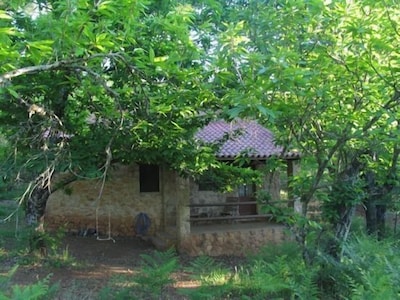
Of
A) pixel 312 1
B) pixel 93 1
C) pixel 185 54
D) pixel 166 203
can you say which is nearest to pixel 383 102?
pixel 312 1

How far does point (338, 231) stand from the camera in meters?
6.33

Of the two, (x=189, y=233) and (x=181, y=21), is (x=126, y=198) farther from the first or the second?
(x=181, y=21)

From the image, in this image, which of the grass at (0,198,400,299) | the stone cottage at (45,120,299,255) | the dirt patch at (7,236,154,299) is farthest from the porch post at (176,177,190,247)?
the grass at (0,198,400,299)

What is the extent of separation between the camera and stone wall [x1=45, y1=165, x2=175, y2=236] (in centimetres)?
1404

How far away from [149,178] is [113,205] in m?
1.47

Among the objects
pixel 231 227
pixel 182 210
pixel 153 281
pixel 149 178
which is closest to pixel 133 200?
pixel 149 178

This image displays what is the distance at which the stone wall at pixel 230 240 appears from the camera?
38.5 feet

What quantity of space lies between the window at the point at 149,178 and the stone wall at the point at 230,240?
3254 mm

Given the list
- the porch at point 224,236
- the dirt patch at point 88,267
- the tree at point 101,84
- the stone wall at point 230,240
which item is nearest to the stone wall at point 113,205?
the dirt patch at point 88,267

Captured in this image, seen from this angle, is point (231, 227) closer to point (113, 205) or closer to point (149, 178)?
point (149, 178)

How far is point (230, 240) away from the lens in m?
12.1

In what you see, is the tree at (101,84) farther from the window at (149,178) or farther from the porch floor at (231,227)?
the window at (149,178)

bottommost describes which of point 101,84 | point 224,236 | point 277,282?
point 224,236

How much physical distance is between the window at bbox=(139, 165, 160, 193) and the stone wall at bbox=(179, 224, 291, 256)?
10.7 ft
